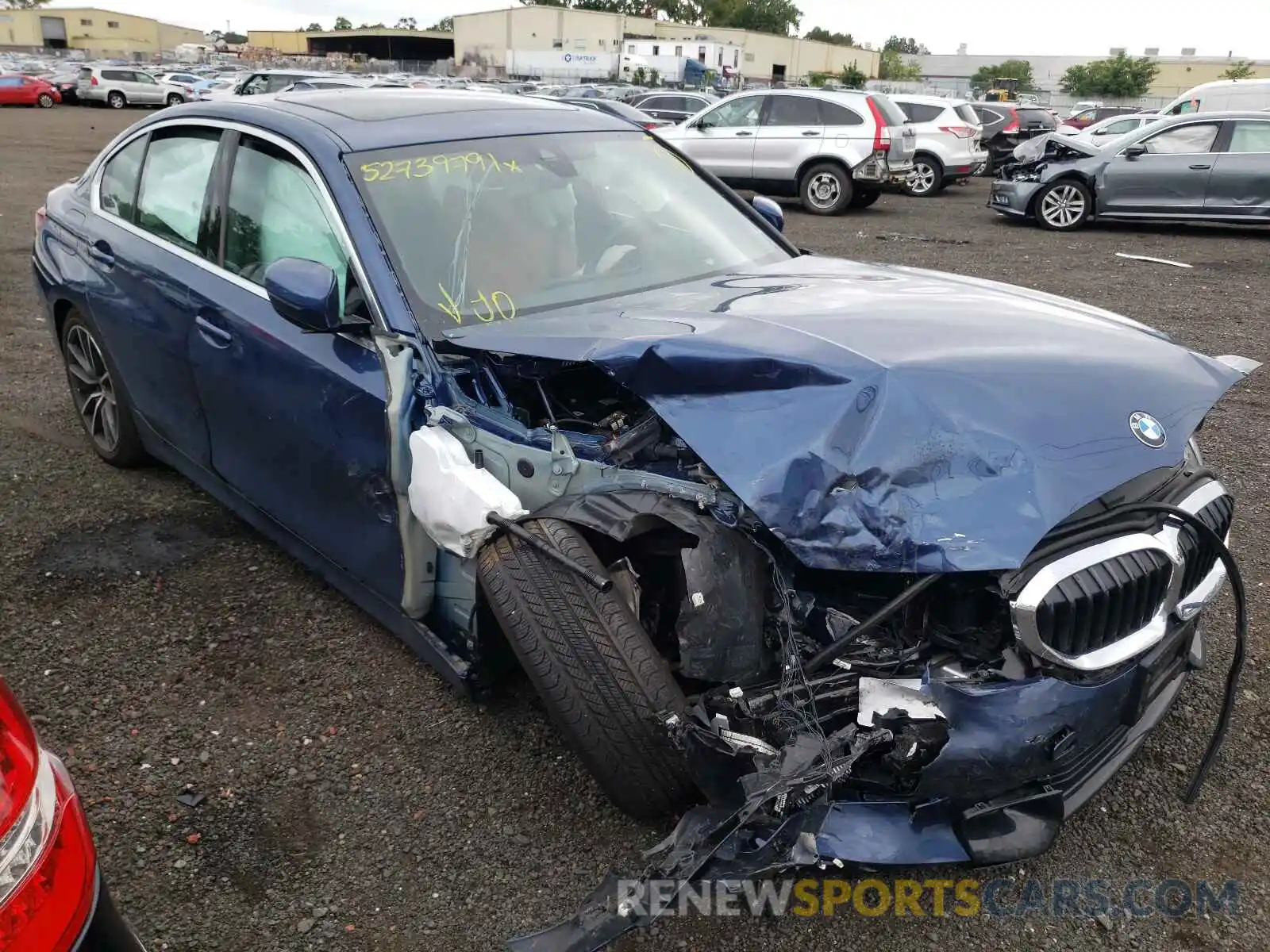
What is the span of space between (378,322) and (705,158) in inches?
491

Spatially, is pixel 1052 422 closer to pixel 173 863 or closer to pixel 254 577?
pixel 173 863

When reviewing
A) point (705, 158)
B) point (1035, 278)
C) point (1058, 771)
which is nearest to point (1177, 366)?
point (1058, 771)

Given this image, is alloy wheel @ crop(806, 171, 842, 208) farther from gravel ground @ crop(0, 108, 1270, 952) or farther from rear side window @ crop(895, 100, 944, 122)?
gravel ground @ crop(0, 108, 1270, 952)

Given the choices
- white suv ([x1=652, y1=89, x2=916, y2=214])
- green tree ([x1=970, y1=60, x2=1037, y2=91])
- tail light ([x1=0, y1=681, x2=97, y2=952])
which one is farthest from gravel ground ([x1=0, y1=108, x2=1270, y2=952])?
green tree ([x1=970, y1=60, x2=1037, y2=91])

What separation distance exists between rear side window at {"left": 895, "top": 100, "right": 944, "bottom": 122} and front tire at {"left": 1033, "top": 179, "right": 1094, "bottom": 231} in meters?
3.44

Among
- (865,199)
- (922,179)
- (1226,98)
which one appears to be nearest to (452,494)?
(865,199)

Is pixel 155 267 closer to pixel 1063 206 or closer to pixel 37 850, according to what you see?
pixel 37 850

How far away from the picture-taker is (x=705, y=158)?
14305 millimetres

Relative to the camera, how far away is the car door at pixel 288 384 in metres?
2.79

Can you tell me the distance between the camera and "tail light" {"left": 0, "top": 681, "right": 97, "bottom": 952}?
52.8 inches

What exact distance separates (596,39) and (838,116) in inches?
2526

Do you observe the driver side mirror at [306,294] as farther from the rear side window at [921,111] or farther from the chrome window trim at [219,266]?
the rear side window at [921,111]

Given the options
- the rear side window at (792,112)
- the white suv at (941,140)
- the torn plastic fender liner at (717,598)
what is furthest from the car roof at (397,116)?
the white suv at (941,140)

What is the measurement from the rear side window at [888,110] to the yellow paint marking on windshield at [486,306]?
1192 cm
